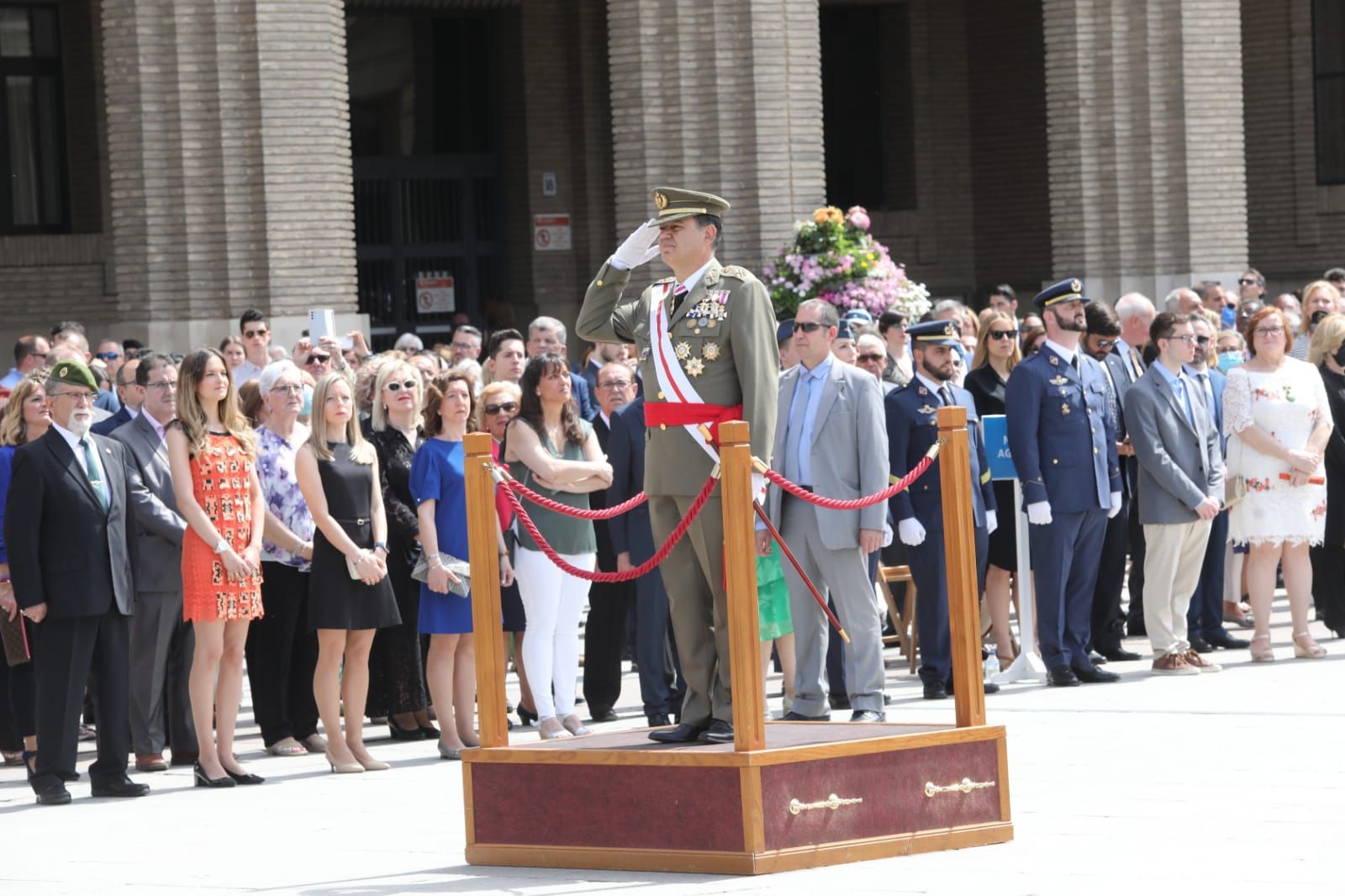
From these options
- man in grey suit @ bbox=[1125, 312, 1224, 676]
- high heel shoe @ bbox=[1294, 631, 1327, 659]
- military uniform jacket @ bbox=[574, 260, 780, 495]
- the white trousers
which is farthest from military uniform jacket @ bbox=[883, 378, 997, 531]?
military uniform jacket @ bbox=[574, 260, 780, 495]

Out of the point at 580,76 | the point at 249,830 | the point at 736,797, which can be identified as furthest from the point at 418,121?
the point at 736,797

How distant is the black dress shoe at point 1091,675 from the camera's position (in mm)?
11492

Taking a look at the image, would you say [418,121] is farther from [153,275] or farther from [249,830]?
[249,830]

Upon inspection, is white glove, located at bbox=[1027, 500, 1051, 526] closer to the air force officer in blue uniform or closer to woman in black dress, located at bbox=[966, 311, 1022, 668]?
the air force officer in blue uniform

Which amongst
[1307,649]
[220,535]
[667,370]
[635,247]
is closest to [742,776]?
[667,370]

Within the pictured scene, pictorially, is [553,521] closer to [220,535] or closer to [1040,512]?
[220,535]

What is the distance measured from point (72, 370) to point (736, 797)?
4.38m

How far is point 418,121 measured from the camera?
940 inches

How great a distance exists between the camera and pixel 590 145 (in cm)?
2345

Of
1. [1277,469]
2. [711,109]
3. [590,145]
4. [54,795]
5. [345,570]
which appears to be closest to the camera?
[54,795]

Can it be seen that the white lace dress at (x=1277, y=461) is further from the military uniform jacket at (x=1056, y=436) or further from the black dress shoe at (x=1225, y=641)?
the military uniform jacket at (x=1056, y=436)

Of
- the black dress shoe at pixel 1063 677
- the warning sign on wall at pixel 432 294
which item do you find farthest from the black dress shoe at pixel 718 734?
the warning sign on wall at pixel 432 294

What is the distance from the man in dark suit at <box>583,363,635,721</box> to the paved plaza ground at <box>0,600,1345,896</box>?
0.24 metres

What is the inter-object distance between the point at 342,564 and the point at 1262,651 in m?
5.24
